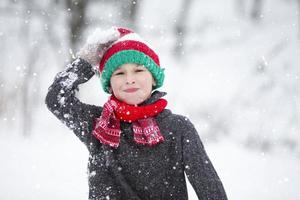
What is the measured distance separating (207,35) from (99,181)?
13810mm

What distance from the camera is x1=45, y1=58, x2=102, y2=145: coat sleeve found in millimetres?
2127

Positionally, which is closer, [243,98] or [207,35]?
[243,98]

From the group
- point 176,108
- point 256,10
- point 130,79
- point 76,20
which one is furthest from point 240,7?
point 130,79

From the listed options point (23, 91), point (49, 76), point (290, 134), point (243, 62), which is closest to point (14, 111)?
point (23, 91)

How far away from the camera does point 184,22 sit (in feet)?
46.2

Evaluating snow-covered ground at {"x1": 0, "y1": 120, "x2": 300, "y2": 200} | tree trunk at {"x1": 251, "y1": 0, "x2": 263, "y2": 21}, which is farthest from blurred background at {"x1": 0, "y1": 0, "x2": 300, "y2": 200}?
tree trunk at {"x1": 251, "y1": 0, "x2": 263, "y2": 21}

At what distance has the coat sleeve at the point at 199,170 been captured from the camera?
1.93 meters

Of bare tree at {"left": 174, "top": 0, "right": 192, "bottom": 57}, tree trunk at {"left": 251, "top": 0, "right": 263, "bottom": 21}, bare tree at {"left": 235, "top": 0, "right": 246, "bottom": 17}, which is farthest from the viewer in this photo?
bare tree at {"left": 235, "top": 0, "right": 246, "bottom": 17}

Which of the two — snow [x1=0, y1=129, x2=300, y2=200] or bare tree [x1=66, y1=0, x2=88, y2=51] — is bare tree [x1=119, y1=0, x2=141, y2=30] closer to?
bare tree [x1=66, y1=0, x2=88, y2=51]

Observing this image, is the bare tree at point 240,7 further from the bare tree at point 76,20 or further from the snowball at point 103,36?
the snowball at point 103,36

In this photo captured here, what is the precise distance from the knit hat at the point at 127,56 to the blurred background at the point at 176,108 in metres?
1.17

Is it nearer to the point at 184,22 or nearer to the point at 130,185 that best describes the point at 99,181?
the point at 130,185

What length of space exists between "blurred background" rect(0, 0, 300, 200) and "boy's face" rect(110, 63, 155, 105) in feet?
3.73

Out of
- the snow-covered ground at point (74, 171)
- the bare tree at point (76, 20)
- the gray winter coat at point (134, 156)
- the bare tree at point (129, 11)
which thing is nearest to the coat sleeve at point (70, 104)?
the gray winter coat at point (134, 156)
